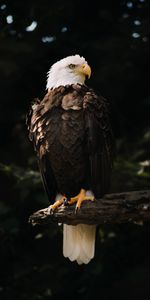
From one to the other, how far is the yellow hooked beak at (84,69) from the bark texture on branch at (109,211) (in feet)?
3.45

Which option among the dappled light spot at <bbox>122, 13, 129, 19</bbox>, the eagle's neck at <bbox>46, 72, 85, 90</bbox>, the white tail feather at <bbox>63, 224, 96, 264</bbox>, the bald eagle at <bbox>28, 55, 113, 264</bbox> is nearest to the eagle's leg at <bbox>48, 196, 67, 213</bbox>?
the bald eagle at <bbox>28, 55, 113, 264</bbox>

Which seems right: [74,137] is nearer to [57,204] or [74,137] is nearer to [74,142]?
[74,142]

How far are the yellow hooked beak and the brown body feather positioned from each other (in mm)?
127

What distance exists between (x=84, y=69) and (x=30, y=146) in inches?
59.1

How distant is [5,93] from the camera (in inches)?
267

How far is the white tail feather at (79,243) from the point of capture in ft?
17.7

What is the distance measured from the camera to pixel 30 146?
22.0 feet

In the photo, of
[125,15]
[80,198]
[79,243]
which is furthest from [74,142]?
[125,15]

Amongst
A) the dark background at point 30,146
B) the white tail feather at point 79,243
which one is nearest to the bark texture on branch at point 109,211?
the white tail feather at point 79,243

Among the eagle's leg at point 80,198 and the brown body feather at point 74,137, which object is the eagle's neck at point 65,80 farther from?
the eagle's leg at point 80,198

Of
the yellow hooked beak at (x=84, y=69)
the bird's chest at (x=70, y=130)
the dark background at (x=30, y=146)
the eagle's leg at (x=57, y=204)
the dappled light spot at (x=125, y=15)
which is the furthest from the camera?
the dappled light spot at (x=125, y=15)

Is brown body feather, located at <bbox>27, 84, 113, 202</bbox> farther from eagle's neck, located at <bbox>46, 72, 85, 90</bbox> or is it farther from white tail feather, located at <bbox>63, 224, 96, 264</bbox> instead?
white tail feather, located at <bbox>63, 224, 96, 264</bbox>

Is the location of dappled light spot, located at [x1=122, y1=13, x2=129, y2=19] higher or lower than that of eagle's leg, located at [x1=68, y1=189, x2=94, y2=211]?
higher

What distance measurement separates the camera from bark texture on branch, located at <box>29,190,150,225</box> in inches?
181
